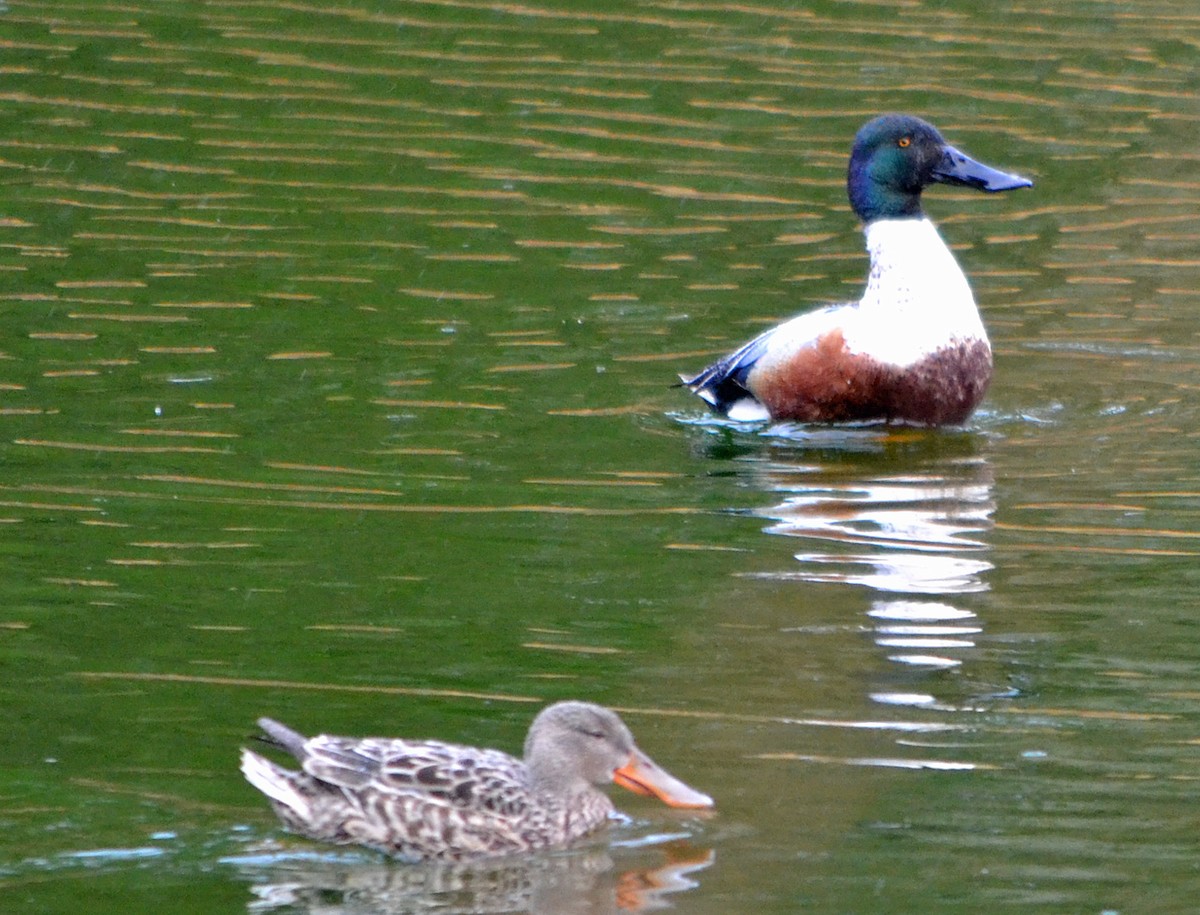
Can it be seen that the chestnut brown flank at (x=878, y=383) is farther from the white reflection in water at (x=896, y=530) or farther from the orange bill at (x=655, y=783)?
the orange bill at (x=655, y=783)

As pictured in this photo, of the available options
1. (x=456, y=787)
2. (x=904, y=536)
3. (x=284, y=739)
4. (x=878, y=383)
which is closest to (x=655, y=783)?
(x=456, y=787)

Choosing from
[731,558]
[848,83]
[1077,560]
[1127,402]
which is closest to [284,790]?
[731,558]

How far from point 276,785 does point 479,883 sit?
0.58m

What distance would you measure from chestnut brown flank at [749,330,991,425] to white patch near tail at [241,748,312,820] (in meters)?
5.06

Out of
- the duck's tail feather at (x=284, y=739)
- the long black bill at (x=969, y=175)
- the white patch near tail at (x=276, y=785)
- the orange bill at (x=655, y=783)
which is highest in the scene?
the long black bill at (x=969, y=175)

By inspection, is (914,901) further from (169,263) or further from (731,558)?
(169,263)

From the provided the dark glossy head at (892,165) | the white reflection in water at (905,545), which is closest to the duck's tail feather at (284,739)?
the white reflection in water at (905,545)

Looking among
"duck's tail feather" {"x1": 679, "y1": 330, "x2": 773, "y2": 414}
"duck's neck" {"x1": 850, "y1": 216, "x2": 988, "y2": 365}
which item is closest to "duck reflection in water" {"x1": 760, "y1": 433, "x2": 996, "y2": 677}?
"duck's neck" {"x1": 850, "y1": 216, "x2": 988, "y2": 365}

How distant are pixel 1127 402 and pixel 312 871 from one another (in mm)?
6089

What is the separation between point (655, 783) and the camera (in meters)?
6.58

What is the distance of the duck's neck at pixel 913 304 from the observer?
1104cm

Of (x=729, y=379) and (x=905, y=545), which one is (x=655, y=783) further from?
(x=729, y=379)

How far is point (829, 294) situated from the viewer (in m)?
13.3

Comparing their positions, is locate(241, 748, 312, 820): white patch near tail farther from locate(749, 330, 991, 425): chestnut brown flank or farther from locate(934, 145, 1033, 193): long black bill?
locate(934, 145, 1033, 193): long black bill
